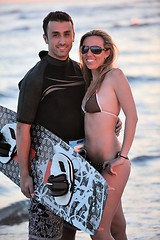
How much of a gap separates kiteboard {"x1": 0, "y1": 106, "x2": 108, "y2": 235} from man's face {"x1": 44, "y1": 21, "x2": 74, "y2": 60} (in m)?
0.45

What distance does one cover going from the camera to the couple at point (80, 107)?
445 cm

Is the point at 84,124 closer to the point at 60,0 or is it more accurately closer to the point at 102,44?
the point at 102,44

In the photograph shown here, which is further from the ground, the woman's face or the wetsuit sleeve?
the woman's face

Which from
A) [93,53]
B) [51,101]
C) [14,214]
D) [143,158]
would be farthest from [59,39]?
[143,158]

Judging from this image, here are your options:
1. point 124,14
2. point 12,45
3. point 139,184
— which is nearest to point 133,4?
point 124,14

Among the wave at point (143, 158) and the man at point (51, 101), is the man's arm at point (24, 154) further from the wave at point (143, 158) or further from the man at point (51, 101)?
the wave at point (143, 158)

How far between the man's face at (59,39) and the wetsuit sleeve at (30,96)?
6.2 inches

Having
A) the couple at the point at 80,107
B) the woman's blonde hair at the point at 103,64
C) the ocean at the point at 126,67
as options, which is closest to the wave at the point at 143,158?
the ocean at the point at 126,67

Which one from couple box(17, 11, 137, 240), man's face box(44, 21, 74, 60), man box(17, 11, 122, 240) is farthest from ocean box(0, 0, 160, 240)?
man's face box(44, 21, 74, 60)

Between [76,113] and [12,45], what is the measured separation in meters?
14.3

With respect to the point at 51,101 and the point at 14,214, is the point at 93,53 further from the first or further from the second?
the point at 14,214

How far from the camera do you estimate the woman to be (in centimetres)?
443

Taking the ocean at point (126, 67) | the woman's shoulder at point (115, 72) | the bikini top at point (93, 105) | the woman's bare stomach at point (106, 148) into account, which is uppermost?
the woman's shoulder at point (115, 72)

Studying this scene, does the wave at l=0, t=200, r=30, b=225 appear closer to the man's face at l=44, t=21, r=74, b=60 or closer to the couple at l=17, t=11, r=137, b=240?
the couple at l=17, t=11, r=137, b=240
